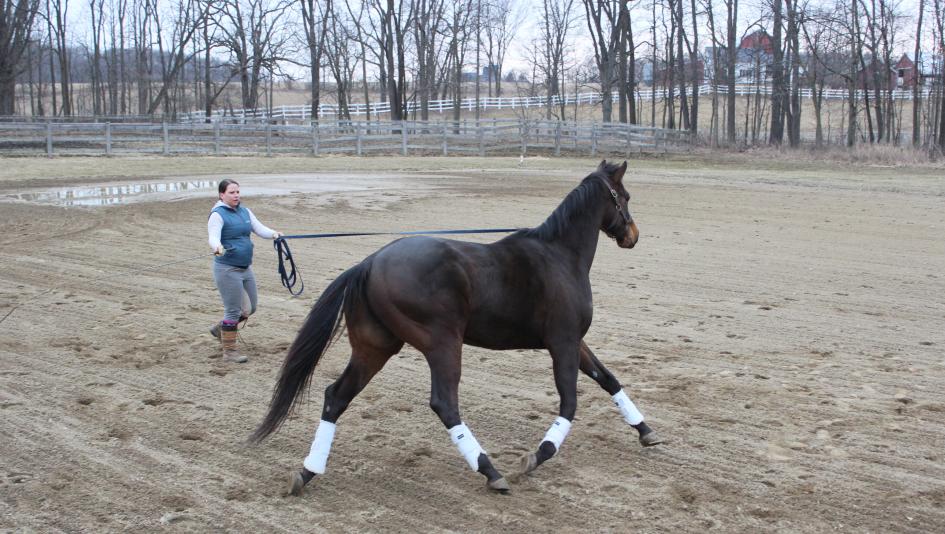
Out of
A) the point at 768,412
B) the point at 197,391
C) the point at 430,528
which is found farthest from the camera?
the point at 197,391

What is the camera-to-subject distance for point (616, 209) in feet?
19.8

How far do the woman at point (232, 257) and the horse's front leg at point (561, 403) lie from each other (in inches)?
136

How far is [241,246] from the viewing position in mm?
7758

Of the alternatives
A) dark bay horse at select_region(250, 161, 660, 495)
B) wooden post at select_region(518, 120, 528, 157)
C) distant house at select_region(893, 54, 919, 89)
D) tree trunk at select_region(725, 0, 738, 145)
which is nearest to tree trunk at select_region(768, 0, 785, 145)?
tree trunk at select_region(725, 0, 738, 145)

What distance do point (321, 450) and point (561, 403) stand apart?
1498 millimetres

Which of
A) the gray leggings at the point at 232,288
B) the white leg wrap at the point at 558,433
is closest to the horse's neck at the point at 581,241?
the white leg wrap at the point at 558,433

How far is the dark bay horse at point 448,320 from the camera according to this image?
4961 mm

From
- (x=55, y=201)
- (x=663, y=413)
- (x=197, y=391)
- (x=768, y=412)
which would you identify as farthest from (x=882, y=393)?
(x=55, y=201)

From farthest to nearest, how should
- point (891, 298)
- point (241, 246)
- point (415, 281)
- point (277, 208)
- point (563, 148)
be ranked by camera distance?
point (563, 148) < point (277, 208) < point (891, 298) < point (241, 246) < point (415, 281)

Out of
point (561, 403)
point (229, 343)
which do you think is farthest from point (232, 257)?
point (561, 403)

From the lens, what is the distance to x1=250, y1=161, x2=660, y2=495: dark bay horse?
4.96 metres

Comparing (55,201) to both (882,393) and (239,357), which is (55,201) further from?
(882,393)

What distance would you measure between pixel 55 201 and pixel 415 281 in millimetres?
17104

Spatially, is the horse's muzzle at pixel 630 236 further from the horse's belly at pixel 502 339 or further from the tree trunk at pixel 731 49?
the tree trunk at pixel 731 49
